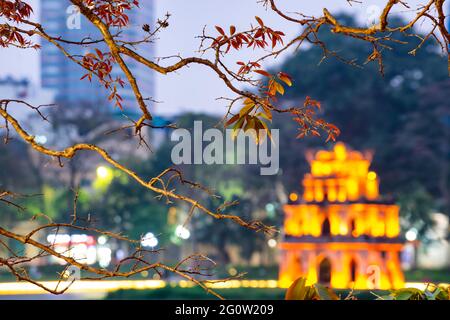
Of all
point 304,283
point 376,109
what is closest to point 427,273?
point 376,109

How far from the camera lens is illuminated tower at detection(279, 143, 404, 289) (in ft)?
107

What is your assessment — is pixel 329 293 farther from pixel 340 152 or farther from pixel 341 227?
pixel 340 152

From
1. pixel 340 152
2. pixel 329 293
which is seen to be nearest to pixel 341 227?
pixel 340 152

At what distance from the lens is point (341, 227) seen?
32781 millimetres

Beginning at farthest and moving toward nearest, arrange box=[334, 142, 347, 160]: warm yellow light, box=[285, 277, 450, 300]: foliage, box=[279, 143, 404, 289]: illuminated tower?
box=[334, 142, 347, 160]: warm yellow light, box=[279, 143, 404, 289]: illuminated tower, box=[285, 277, 450, 300]: foliage

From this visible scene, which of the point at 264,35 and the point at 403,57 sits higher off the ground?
the point at 403,57

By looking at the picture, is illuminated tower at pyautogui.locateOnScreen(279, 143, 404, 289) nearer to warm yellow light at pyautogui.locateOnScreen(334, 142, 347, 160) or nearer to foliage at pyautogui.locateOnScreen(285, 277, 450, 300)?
warm yellow light at pyautogui.locateOnScreen(334, 142, 347, 160)

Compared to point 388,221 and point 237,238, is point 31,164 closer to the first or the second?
point 237,238

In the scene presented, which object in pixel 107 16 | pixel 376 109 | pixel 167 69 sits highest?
pixel 376 109

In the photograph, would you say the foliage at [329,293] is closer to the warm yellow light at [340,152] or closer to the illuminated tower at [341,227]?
the illuminated tower at [341,227]

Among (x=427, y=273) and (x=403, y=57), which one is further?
(x=403, y=57)

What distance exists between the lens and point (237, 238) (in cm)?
4912

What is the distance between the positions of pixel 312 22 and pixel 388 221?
90.1ft

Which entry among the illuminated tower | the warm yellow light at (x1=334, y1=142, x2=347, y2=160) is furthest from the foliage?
the warm yellow light at (x1=334, y1=142, x2=347, y2=160)
